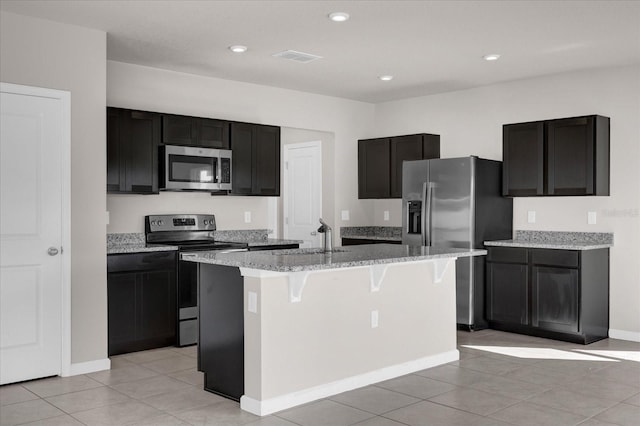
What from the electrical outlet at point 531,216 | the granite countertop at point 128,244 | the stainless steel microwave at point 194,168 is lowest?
the granite countertop at point 128,244

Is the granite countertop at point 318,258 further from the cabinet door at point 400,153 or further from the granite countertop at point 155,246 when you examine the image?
the cabinet door at point 400,153

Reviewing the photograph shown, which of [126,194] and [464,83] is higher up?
[464,83]

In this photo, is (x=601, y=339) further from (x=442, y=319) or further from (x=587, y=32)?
(x=587, y=32)

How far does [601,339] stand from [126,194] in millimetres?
4842

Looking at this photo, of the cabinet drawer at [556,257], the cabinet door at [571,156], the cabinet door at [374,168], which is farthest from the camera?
the cabinet door at [374,168]

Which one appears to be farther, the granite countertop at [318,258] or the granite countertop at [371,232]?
the granite countertop at [371,232]

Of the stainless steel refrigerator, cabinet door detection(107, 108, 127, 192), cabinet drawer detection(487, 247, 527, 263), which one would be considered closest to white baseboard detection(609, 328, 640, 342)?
cabinet drawer detection(487, 247, 527, 263)

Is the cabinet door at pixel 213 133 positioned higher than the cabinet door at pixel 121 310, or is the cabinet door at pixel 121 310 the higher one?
the cabinet door at pixel 213 133

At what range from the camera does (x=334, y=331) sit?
4.16m

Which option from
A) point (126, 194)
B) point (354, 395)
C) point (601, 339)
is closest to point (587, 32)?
point (601, 339)

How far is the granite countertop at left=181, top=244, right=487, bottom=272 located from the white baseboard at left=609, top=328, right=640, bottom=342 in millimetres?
2315

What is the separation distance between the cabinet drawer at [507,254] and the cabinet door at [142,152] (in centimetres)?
351

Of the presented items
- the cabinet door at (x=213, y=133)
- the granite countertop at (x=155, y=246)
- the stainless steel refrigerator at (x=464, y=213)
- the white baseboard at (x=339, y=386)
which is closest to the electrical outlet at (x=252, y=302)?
the white baseboard at (x=339, y=386)

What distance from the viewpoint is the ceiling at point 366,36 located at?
4219mm
